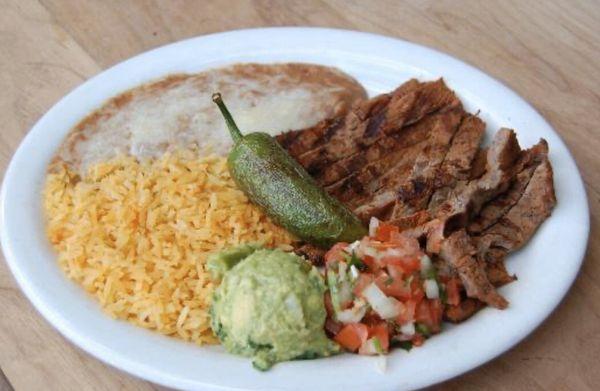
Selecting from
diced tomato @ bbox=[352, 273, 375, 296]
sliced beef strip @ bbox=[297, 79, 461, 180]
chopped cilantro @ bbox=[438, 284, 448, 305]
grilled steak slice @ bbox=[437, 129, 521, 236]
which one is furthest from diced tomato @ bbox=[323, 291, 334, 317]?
sliced beef strip @ bbox=[297, 79, 461, 180]

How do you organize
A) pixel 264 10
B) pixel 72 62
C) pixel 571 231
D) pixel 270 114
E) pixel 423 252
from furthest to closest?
pixel 264 10 < pixel 72 62 < pixel 270 114 < pixel 571 231 < pixel 423 252

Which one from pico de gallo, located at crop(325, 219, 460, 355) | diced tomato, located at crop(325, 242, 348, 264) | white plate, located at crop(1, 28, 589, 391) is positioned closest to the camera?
white plate, located at crop(1, 28, 589, 391)

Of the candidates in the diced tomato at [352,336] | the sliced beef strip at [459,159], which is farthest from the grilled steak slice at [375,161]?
the diced tomato at [352,336]

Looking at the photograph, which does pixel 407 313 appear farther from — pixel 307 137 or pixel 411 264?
pixel 307 137

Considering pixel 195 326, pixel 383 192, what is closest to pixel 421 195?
pixel 383 192

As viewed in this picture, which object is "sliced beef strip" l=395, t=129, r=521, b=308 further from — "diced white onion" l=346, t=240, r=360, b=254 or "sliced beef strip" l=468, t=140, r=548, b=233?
"diced white onion" l=346, t=240, r=360, b=254

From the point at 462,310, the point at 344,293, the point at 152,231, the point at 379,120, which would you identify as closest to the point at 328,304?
the point at 344,293

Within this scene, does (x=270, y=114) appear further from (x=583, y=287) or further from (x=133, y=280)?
(x=583, y=287)
